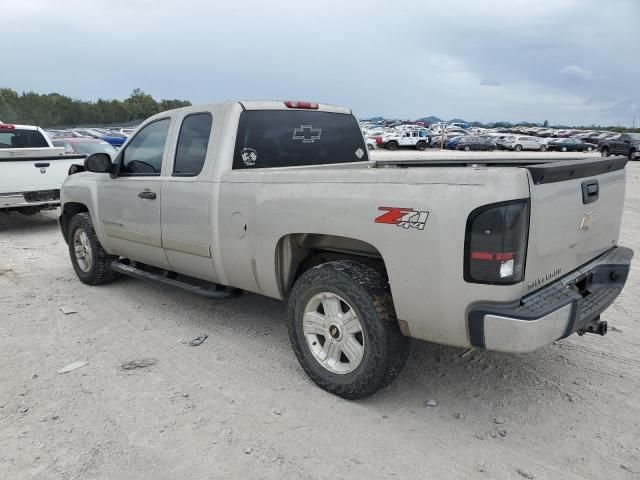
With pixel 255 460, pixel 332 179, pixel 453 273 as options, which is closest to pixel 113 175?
pixel 332 179

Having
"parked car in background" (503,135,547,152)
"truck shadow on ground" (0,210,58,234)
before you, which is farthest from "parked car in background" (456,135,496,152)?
"truck shadow on ground" (0,210,58,234)

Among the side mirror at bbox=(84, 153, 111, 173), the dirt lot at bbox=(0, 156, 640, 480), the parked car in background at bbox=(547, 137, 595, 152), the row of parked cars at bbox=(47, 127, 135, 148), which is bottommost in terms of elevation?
the parked car in background at bbox=(547, 137, 595, 152)

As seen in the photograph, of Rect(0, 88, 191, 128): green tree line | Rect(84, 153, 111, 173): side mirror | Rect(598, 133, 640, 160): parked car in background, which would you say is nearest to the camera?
Rect(84, 153, 111, 173): side mirror

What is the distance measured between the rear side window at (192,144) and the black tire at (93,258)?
1.82 metres

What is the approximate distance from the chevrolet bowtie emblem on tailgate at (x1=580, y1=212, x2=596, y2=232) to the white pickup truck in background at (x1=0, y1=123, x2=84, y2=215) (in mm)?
8479

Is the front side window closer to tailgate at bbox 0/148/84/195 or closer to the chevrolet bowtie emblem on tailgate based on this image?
the chevrolet bowtie emblem on tailgate

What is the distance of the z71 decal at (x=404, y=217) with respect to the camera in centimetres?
276

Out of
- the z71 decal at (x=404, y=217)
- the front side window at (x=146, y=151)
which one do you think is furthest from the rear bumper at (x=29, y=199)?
the z71 decal at (x=404, y=217)

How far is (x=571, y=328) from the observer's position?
2846mm

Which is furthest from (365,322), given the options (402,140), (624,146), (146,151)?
(402,140)

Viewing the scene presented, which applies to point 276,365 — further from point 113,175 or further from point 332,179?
point 113,175

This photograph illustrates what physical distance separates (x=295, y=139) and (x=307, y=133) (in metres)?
0.16

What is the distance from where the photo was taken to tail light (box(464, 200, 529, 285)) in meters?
2.55

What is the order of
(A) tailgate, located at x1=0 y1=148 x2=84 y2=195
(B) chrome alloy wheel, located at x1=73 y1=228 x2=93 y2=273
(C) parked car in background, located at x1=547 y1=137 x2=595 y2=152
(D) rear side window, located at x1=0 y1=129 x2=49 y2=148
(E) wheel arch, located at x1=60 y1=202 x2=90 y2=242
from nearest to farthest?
(B) chrome alloy wheel, located at x1=73 y1=228 x2=93 y2=273
(E) wheel arch, located at x1=60 y1=202 x2=90 y2=242
(A) tailgate, located at x1=0 y1=148 x2=84 y2=195
(D) rear side window, located at x1=0 y1=129 x2=49 y2=148
(C) parked car in background, located at x1=547 y1=137 x2=595 y2=152
